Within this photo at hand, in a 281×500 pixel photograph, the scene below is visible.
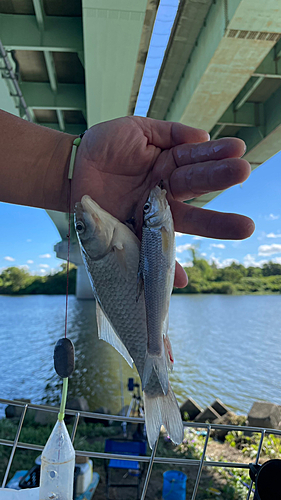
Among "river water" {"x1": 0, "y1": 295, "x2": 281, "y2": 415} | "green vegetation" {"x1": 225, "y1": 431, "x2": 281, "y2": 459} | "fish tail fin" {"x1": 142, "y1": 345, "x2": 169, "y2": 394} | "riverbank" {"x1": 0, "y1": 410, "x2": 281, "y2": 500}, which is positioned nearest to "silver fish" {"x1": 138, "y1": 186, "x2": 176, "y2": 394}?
"fish tail fin" {"x1": 142, "y1": 345, "x2": 169, "y2": 394}

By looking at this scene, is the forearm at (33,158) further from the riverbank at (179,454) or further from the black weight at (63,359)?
the riverbank at (179,454)

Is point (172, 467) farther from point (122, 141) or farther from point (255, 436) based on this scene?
point (122, 141)

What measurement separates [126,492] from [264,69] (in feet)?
22.6

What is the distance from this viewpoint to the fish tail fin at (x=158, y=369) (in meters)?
0.79

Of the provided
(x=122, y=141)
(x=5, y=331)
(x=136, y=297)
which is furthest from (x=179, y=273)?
(x=5, y=331)

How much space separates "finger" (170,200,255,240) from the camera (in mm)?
844

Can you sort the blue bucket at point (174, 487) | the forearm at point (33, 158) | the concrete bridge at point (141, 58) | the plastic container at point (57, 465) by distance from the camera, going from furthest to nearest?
1. the blue bucket at point (174, 487)
2. the concrete bridge at point (141, 58)
3. the forearm at point (33, 158)
4. the plastic container at point (57, 465)

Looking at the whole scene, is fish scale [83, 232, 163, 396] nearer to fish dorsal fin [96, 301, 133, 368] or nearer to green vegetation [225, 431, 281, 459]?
fish dorsal fin [96, 301, 133, 368]

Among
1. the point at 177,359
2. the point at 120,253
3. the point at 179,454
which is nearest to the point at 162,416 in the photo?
the point at 120,253

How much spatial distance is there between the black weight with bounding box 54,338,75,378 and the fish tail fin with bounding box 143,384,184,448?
24cm

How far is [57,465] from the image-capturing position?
1065 millimetres

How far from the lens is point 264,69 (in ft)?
17.5

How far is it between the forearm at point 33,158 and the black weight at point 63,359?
54cm

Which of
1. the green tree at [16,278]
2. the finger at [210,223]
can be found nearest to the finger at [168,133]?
the finger at [210,223]
